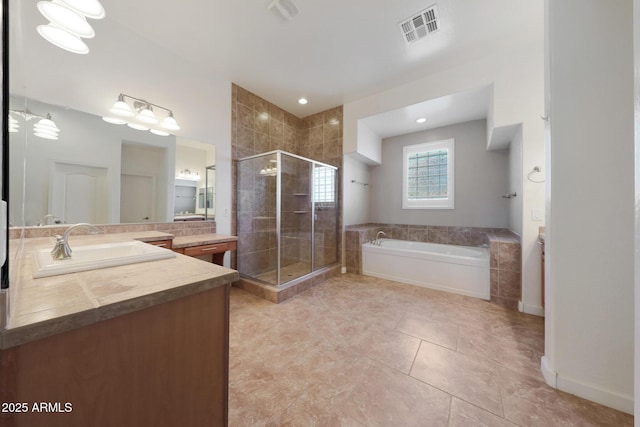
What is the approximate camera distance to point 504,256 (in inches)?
94.7

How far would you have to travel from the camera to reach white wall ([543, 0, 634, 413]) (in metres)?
1.16

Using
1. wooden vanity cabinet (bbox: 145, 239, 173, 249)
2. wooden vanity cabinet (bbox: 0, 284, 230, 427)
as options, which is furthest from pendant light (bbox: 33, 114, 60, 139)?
wooden vanity cabinet (bbox: 0, 284, 230, 427)

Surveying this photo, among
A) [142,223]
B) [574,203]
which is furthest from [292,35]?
[574,203]

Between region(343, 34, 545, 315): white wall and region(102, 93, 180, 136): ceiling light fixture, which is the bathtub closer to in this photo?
region(343, 34, 545, 315): white wall

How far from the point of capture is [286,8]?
6.20ft

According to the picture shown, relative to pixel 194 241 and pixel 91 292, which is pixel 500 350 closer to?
pixel 91 292

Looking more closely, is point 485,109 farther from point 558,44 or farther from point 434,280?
point 434,280

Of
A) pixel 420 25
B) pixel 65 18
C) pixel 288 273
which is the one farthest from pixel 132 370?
pixel 420 25

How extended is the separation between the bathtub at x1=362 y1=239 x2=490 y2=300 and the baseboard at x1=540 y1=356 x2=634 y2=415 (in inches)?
52.0

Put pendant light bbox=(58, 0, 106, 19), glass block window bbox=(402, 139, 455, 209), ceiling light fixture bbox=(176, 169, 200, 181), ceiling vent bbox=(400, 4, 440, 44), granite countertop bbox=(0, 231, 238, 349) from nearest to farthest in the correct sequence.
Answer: granite countertop bbox=(0, 231, 238, 349) < pendant light bbox=(58, 0, 106, 19) < ceiling vent bbox=(400, 4, 440, 44) < ceiling light fixture bbox=(176, 169, 200, 181) < glass block window bbox=(402, 139, 455, 209)

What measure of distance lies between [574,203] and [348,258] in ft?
8.88

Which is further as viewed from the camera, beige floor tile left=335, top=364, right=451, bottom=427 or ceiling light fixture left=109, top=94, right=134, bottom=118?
ceiling light fixture left=109, top=94, right=134, bottom=118

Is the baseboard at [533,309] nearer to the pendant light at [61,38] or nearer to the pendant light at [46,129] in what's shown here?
the pendant light at [61,38]

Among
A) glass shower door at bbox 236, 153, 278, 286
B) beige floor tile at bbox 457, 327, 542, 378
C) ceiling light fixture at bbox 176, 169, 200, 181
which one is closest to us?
beige floor tile at bbox 457, 327, 542, 378
